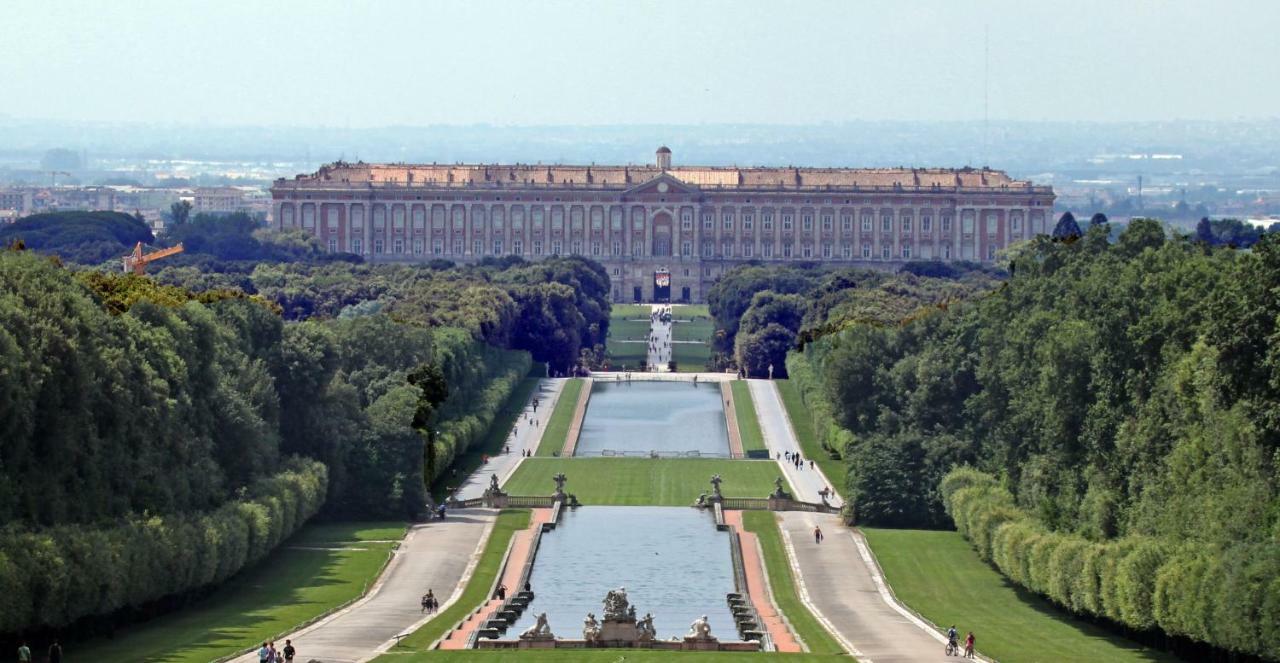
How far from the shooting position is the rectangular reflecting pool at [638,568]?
64438 mm

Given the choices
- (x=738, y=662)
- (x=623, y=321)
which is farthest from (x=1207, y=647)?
(x=623, y=321)

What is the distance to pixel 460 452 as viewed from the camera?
9700 centimetres

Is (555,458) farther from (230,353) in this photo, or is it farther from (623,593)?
(623,593)

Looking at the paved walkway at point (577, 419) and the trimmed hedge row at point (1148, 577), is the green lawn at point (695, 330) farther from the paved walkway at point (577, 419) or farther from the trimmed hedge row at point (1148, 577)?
the trimmed hedge row at point (1148, 577)

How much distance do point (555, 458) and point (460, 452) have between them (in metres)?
4.18

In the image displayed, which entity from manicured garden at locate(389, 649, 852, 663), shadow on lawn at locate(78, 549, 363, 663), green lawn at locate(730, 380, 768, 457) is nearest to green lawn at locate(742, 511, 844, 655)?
manicured garden at locate(389, 649, 852, 663)

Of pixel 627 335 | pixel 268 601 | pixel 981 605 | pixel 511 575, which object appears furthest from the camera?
pixel 627 335

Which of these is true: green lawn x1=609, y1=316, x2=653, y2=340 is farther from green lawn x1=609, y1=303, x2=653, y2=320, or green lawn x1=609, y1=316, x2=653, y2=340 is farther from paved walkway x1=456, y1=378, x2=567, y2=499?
paved walkway x1=456, y1=378, x2=567, y2=499

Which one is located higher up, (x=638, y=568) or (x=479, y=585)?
(x=479, y=585)

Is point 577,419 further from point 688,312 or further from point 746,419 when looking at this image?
point 688,312

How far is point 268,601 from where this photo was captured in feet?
211

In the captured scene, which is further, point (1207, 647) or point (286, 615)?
point (286, 615)

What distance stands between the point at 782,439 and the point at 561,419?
32.6ft

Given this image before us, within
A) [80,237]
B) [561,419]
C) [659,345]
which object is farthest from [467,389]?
[80,237]
